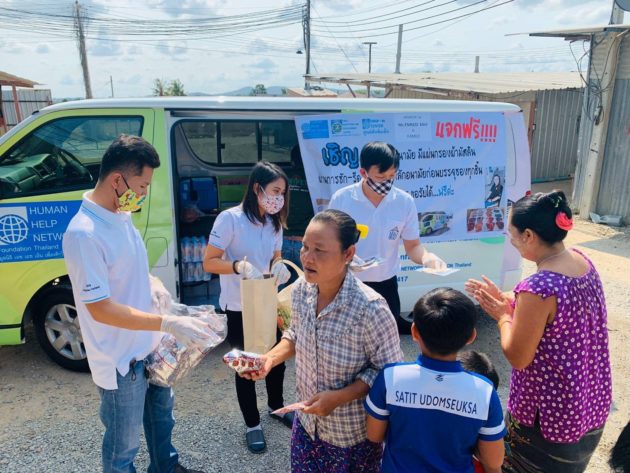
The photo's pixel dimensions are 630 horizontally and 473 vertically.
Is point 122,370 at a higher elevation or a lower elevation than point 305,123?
lower

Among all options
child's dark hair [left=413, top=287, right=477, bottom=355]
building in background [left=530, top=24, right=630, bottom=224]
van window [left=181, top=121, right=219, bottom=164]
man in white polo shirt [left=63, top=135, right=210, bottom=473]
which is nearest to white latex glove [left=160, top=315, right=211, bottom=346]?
man in white polo shirt [left=63, top=135, right=210, bottom=473]

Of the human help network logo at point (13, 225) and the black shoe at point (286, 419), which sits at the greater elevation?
the human help network logo at point (13, 225)

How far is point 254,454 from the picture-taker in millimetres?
2992

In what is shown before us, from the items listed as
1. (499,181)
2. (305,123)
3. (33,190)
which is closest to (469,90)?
(499,181)

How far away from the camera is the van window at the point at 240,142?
16.4 ft

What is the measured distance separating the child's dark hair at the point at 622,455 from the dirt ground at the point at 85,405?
5.28ft

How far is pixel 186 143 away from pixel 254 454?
10.6 ft

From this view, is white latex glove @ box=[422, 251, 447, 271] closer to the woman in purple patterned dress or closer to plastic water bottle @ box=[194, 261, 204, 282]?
the woman in purple patterned dress

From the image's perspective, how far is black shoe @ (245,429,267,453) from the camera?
2.99 meters

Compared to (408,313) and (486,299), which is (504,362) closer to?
(408,313)

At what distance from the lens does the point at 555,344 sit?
1.84 meters

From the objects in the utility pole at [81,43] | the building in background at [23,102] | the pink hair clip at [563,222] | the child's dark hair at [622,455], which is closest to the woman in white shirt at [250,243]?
the pink hair clip at [563,222]

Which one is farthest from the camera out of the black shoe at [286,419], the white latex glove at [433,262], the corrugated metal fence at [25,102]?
the corrugated metal fence at [25,102]

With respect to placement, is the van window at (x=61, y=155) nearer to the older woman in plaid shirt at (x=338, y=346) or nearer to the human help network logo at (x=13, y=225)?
the human help network logo at (x=13, y=225)
